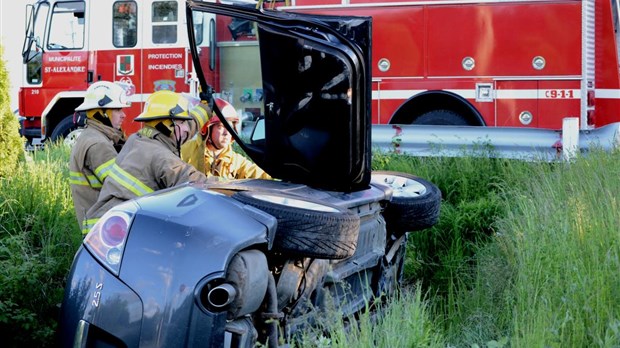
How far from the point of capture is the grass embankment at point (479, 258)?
13.0ft

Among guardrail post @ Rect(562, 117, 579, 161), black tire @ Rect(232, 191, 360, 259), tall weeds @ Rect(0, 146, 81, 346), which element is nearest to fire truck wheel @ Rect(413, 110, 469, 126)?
guardrail post @ Rect(562, 117, 579, 161)

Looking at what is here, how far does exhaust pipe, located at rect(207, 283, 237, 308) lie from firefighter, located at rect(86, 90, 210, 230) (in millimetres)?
1149

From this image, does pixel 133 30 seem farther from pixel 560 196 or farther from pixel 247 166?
pixel 560 196

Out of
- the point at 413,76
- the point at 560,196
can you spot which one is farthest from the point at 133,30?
the point at 560,196

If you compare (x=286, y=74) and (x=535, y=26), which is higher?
(x=535, y=26)

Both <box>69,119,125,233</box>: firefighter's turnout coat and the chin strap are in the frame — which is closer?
<box>69,119,125,233</box>: firefighter's turnout coat

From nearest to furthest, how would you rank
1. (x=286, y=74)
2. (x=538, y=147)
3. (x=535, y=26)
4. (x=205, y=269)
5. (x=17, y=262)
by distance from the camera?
1. (x=205, y=269)
2. (x=286, y=74)
3. (x=17, y=262)
4. (x=538, y=147)
5. (x=535, y=26)

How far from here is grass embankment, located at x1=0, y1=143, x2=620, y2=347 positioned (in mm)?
3973

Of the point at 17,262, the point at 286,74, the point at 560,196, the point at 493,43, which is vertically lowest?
the point at 17,262

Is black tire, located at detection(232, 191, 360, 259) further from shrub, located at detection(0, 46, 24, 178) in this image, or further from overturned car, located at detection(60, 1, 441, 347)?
shrub, located at detection(0, 46, 24, 178)

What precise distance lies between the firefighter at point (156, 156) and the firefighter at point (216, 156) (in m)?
0.75

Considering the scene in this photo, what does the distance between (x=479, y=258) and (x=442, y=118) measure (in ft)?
16.8

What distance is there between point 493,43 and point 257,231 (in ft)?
28.0

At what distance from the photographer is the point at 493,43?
38.2 feet
